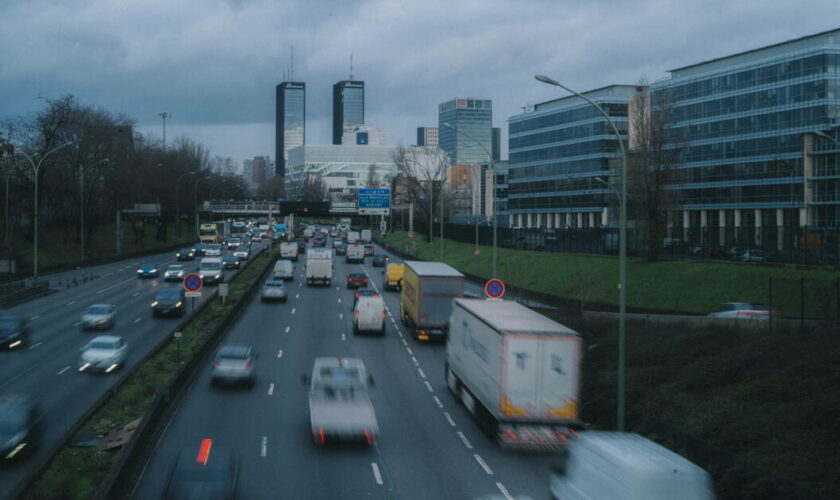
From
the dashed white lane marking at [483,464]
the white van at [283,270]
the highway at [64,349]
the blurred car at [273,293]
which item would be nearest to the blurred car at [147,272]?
the highway at [64,349]

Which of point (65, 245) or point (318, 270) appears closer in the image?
point (318, 270)

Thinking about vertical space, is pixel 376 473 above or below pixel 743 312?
below

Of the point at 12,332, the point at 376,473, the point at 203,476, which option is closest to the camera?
the point at 203,476

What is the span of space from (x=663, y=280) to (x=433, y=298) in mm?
18793

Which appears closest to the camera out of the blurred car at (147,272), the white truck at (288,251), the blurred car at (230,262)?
the blurred car at (147,272)

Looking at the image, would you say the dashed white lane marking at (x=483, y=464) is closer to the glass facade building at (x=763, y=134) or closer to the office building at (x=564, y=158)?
the glass facade building at (x=763, y=134)

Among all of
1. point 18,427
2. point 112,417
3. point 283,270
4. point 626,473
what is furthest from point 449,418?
point 283,270

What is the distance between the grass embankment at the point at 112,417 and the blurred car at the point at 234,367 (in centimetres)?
143

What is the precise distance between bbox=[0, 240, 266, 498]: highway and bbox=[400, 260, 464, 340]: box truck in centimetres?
1174

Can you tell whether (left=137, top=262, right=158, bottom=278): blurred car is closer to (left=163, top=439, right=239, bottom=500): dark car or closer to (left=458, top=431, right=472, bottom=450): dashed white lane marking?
(left=458, top=431, right=472, bottom=450): dashed white lane marking

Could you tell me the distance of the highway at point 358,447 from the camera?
16.1m

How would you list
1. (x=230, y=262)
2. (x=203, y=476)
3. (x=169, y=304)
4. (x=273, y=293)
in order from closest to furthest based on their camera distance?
(x=203, y=476) → (x=169, y=304) → (x=273, y=293) → (x=230, y=262)

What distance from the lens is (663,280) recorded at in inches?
1833

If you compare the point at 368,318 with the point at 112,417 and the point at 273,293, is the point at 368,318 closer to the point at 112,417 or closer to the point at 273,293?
the point at 273,293
